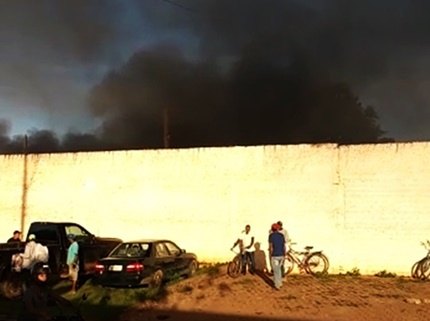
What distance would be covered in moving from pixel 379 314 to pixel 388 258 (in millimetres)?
5259

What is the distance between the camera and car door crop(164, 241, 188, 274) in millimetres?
19703

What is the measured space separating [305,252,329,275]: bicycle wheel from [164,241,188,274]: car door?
377 cm

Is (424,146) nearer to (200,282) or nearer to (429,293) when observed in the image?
(429,293)

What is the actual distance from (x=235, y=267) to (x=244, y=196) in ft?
7.99

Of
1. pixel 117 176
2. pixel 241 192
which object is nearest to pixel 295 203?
pixel 241 192

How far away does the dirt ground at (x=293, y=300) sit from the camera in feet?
51.3

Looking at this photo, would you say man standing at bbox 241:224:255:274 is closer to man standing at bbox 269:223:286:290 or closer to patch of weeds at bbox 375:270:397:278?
man standing at bbox 269:223:286:290

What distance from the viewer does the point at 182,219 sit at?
22906mm

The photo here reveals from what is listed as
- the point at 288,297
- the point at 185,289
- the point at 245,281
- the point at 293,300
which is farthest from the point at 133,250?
the point at 293,300

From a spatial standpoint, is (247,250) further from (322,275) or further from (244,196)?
(322,275)

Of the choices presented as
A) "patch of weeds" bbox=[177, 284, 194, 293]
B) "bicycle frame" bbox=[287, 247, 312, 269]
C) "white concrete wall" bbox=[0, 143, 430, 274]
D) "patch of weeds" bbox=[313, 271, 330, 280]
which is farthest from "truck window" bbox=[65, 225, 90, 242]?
"patch of weeds" bbox=[313, 271, 330, 280]

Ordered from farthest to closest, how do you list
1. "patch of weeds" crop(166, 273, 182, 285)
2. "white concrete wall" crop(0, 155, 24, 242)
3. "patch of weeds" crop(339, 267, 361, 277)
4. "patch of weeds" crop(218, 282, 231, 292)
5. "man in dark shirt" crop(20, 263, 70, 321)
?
"white concrete wall" crop(0, 155, 24, 242) → "patch of weeds" crop(339, 267, 361, 277) → "patch of weeds" crop(166, 273, 182, 285) → "patch of weeds" crop(218, 282, 231, 292) → "man in dark shirt" crop(20, 263, 70, 321)

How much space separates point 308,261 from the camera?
68.9ft

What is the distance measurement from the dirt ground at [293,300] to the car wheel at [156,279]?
1.27 ft
